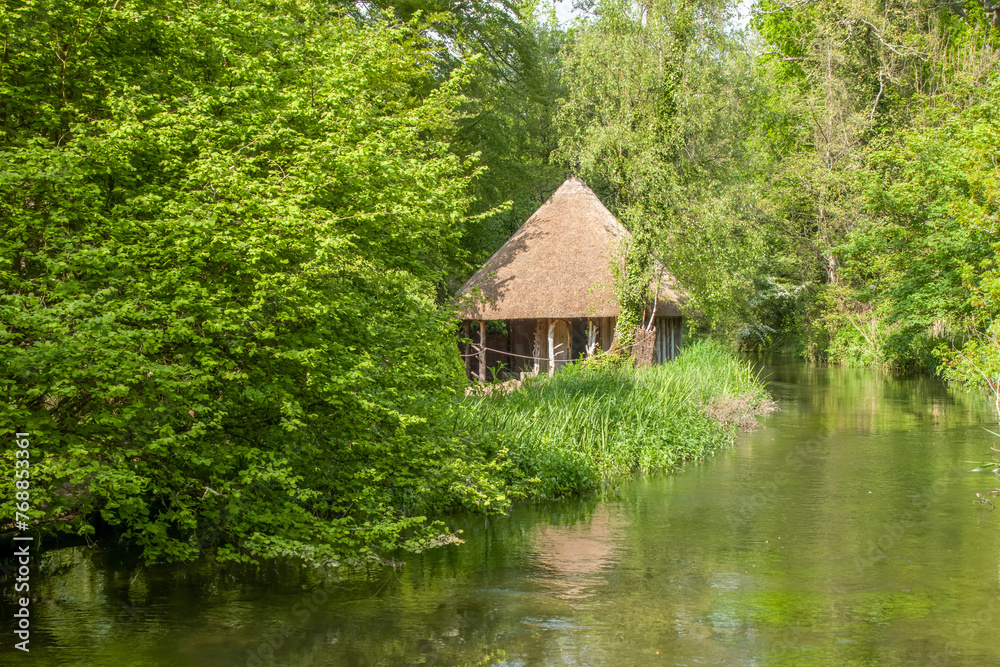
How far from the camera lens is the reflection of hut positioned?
72.0 feet

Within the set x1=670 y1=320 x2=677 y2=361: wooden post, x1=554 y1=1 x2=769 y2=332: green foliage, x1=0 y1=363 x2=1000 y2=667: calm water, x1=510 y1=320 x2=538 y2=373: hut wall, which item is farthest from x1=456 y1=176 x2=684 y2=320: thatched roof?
x1=0 y1=363 x2=1000 y2=667: calm water

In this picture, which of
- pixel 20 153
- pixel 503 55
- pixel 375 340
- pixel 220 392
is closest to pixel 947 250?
pixel 503 55

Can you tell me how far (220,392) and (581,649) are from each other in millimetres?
4012

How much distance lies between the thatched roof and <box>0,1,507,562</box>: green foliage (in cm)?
1229

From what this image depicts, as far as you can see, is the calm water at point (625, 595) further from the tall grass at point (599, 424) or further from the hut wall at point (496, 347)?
the hut wall at point (496, 347)

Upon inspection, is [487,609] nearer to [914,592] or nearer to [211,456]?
[211,456]

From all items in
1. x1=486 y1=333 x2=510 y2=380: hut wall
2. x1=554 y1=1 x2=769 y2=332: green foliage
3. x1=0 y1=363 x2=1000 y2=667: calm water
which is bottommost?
x1=0 y1=363 x2=1000 y2=667: calm water

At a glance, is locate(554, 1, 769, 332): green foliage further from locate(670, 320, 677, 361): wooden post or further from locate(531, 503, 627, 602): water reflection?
locate(531, 503, 627, 602): water reflection

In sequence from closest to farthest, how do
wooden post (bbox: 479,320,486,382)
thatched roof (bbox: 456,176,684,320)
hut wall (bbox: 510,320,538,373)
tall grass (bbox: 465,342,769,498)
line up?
tall grass (bbox: 465,342,769,498) < thatched roof (bbox: 456,176,684,320) < wooden post (bbox: 479,320,486,382) < hut wall (bbox: 510,320,538,373)

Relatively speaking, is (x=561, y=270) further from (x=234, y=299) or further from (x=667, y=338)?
(x=234, y=299)

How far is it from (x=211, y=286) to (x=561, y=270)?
1535 cm

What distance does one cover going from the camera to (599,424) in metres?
15.2

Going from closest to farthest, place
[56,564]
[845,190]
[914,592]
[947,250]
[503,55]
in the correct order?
[914,592]
[56,564]
[947,250]
[503,55]
[845,190]

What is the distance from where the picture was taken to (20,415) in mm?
6973
